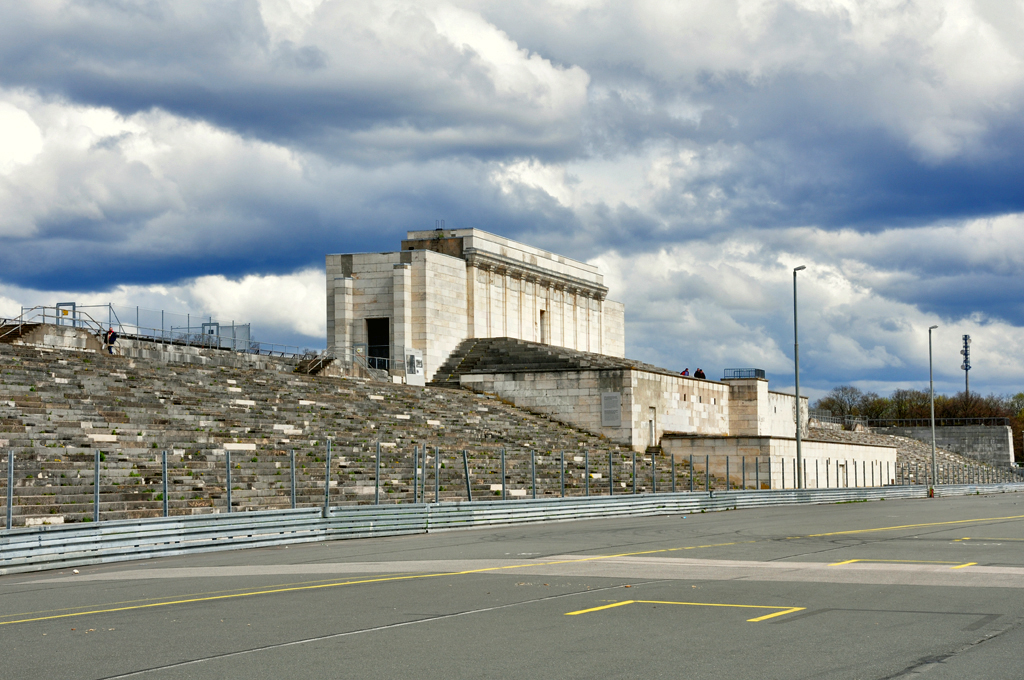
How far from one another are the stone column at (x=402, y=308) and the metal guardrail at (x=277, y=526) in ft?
84.5

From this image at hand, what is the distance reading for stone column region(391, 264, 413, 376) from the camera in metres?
64.2

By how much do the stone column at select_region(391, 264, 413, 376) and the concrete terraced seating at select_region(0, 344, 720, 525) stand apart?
11494 millimetres

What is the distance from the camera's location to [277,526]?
26453 millimetres

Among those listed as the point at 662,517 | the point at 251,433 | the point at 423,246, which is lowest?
the point at 662,517

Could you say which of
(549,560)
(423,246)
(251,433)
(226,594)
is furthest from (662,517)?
(423,246)

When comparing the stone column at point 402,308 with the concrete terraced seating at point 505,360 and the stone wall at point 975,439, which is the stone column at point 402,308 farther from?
the stone wall at point 975,439

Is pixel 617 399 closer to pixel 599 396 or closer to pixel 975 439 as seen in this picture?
pixel 599 396

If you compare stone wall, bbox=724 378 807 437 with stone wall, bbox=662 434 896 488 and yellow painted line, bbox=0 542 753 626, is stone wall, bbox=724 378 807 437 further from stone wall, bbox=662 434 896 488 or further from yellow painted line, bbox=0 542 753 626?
yellow painted line, bbox=0 542 753 626

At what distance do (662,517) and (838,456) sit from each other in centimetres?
3022

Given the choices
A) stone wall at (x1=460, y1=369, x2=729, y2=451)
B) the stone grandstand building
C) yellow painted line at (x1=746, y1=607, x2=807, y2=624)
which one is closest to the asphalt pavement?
yellow painted line at (x1=746, y1=607, x2=807, y2=624)

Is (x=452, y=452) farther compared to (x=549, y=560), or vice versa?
(x=452, y=452)

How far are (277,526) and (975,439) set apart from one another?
95.3 metres

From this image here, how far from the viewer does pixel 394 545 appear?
2616 centimetres

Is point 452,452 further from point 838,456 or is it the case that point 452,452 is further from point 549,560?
point 838,456
